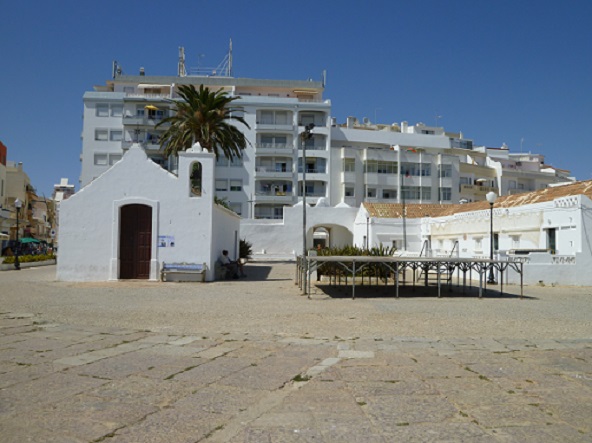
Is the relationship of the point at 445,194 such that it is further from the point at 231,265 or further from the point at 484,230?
the point at 231,265

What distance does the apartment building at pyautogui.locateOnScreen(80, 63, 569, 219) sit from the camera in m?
59.4

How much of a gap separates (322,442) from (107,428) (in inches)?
74.5

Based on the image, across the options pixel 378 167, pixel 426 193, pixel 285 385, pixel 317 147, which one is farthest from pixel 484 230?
pixel 426 193

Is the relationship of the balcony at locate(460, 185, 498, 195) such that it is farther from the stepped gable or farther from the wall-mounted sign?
the wall-mounted sign

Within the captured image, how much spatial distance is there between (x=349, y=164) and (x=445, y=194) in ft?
41.8

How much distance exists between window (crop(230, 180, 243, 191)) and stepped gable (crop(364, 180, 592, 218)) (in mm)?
22188

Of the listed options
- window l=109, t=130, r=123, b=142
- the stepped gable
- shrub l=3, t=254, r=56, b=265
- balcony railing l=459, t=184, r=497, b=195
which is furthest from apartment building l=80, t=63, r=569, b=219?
shrub l=3, t=254, r=56, b=265

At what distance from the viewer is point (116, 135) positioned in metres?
59.8

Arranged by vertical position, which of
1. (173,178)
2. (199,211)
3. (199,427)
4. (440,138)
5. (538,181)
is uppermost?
(440,138)

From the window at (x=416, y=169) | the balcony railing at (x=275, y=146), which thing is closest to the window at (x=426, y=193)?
the window at (x=416, y=169)

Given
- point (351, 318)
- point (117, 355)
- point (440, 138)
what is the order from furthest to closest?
point (440, 138) < point (351, 318) < point (117, 355)

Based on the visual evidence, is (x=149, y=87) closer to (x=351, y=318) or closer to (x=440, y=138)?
(x=440, y=138)

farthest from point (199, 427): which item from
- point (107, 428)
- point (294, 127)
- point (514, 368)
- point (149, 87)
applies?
point (149, 87)

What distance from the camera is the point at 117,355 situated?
7367 millimetres
